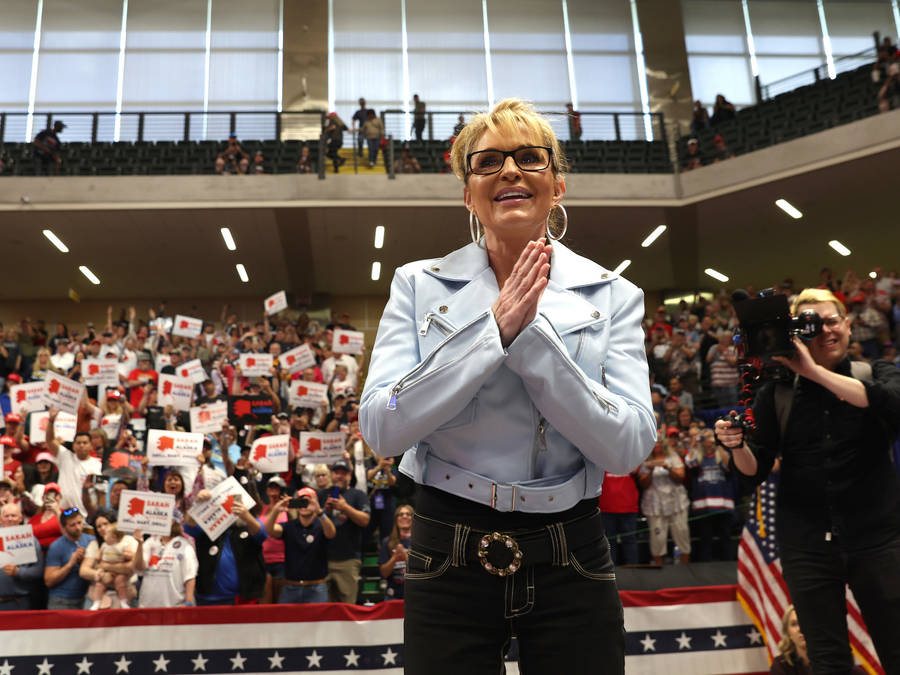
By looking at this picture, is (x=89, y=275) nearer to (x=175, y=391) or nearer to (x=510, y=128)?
(x=175, y=391)

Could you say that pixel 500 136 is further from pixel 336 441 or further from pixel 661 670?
pixel 336 441

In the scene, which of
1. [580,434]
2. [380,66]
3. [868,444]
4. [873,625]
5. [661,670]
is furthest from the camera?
[380,66]

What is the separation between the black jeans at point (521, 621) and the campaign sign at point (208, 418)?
25.8ft

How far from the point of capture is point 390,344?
1519mm

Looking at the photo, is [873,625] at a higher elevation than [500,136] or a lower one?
lower

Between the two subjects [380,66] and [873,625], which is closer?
[873,625]

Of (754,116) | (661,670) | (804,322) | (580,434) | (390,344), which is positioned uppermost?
(754,116)

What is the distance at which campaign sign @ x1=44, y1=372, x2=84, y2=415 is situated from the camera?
29.9 ft

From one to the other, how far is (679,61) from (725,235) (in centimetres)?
547

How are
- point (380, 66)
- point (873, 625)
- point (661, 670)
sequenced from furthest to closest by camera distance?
point (380, 66), point (661, 670), point (873, 625)

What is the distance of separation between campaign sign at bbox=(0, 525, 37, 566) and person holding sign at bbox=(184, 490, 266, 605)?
3.99ft

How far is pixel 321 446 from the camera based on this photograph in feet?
26.4

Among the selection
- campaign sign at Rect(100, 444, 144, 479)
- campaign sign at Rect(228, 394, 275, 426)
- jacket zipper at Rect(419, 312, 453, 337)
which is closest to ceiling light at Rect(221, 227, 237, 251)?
campaign sign at Rect(228, 394, 275, 426)

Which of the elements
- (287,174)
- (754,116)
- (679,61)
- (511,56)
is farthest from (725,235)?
(287,174)
